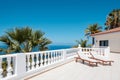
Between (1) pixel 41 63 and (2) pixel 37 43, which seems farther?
(2) pixel 37 43

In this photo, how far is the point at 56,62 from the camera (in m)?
11.0

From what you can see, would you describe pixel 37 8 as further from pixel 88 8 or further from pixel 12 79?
pixel 12 79

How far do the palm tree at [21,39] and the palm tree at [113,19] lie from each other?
1419 inches

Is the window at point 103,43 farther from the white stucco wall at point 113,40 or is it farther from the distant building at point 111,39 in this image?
the white stucco wall at point 113,40

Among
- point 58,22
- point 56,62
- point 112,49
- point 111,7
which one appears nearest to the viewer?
point 56,62

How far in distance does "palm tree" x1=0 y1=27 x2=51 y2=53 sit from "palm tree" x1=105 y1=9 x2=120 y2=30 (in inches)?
1419

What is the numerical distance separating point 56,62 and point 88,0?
3086 cm

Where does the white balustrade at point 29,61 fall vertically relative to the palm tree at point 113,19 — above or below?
below

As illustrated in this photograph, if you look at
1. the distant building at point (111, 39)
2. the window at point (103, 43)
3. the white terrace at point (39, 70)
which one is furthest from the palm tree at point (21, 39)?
the window at point (103, 43)

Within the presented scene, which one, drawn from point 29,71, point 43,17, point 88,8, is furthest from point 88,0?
point 29,71

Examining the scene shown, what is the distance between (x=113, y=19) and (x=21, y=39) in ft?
126

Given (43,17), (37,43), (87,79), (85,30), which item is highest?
(43,17)

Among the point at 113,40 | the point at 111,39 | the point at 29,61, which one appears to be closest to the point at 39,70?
the point at 29,61

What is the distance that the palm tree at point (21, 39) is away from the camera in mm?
14117
